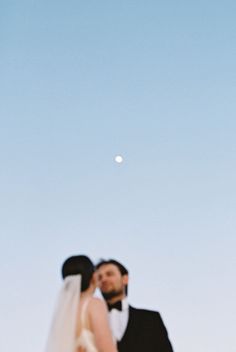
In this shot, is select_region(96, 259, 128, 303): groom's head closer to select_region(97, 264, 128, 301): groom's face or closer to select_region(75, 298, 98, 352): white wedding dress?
select_region(97, 264, 128, 301): groom's face

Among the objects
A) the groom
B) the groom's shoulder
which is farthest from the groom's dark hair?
the groom's shoulder

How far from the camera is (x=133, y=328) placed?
7.50 meters

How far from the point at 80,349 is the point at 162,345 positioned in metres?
2.33

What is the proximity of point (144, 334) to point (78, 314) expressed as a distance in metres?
2.19

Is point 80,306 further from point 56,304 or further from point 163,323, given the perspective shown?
point 163,323

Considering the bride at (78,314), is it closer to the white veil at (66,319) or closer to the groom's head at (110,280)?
the white veil at (66,319)

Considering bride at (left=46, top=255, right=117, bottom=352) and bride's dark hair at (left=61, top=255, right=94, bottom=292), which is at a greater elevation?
bride's dark hair at (left=61, top=255, right=94, bottom=292)

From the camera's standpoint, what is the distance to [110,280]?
24.1ft

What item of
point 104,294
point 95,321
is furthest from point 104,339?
point 104,294

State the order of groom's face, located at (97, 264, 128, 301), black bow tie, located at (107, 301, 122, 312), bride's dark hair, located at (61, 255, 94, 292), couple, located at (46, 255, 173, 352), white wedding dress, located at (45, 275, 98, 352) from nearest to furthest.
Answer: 1. couple, located at (46, 255, 173, 352)
2. white wedding dress, located at (45, 275, 98, 352)
3. bride's dark hair, located at (61, 255, 94, 292)
4. groom's face, located at (97, 264, 128, 301)
5. black bow tie, located at (107, 301, 122, 312)

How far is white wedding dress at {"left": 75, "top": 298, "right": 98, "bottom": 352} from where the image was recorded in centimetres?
533

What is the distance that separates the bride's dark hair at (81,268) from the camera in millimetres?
5590

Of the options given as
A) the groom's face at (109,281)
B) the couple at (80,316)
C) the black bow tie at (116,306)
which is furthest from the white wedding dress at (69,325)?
the black bow tie at (116,306)

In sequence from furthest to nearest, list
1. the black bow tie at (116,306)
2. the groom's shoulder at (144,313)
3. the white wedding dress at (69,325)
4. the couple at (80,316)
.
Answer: the groom's shoulder at (144,313)
the black bow tie at (116,306)
the white wedding dress at (69,325)
the couple at (80,316)
